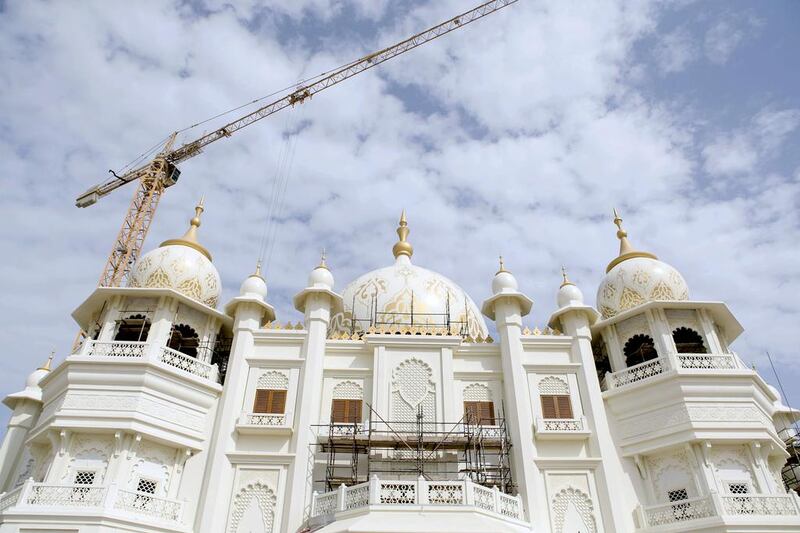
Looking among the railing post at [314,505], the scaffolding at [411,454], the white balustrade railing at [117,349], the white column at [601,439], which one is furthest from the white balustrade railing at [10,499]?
the white column at [601,439]

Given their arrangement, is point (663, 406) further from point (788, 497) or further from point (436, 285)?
point (436, 285)

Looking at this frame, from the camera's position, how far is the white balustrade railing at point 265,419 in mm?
16562

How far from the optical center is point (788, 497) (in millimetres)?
14578

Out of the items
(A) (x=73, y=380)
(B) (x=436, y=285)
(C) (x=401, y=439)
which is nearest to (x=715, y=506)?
(C) (x=401, y=439)

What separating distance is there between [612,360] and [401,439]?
25.7 feet

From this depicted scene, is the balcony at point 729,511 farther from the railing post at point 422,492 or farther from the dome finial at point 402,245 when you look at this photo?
the dome finial at point 402,245

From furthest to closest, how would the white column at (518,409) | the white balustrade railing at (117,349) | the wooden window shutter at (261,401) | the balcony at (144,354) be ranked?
the wooden window shutter at (261,401) → the white balustrade railing at (117,349) → the balcony at (144,354) → the white column at (518,409)

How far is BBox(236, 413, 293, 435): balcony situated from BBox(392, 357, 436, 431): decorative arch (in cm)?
320

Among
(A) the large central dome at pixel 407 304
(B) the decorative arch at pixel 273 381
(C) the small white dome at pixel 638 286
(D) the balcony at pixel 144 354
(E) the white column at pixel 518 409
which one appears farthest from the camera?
(A) the large central dome at pixel 407 304

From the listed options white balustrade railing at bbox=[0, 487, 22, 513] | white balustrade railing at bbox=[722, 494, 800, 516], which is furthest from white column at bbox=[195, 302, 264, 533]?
white balustrade railing at bbox=[722, 494, 800, 516]

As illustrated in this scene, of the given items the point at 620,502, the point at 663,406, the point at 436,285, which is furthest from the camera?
the point at 436,285

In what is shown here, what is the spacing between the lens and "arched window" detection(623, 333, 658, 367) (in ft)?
60.9

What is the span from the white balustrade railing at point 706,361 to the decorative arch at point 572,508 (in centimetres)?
497

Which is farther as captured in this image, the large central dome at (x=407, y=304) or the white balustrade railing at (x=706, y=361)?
the large central dome at (x=407, y=304)
